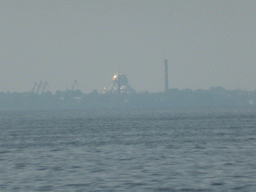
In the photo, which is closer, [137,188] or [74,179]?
[137,188]

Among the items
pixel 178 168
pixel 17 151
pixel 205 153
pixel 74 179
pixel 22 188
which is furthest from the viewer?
pixel 17 151

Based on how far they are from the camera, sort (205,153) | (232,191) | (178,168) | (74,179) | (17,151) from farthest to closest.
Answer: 1. (17,151)
2. (205,153)
3. (178,168)
4. (74,179)
5. (232,191)

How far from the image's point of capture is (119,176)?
96.1 ft

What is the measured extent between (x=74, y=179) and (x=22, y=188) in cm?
359

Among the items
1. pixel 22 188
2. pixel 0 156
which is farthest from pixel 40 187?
pixel 0 156

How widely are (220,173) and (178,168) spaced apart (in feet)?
10.6

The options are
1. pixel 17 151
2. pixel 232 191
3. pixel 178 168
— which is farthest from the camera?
pixel 17 151

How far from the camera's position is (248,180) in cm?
2695

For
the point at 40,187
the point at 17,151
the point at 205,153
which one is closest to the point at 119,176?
the point at 40,187

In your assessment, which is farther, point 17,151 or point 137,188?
point 17,151

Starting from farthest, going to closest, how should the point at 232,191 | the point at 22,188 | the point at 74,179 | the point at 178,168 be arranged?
the point at 178,168 → the point at 74,179 → the point at 22,188 → the point at 232,191

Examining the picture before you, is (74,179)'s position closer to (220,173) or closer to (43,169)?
(43,169)

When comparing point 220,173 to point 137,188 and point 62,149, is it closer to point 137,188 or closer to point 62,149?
point 137,188

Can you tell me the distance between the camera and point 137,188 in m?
25.4
